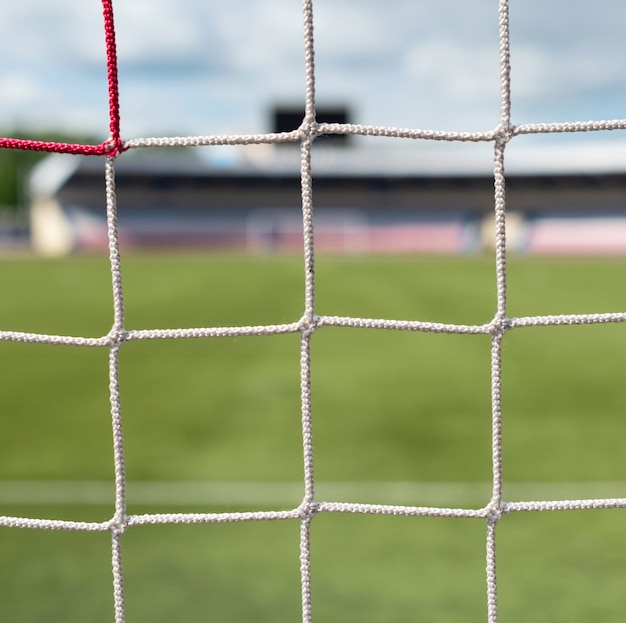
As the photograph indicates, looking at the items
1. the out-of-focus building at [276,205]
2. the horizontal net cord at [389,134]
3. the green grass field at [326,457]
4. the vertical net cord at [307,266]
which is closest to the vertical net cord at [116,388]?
the horizontal net cord at [389,134]

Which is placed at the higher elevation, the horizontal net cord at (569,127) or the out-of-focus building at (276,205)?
the out-of-focus building at (276,205)

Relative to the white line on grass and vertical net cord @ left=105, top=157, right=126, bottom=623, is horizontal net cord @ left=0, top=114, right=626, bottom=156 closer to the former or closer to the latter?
vertical net cord @ left=105, top=157, right=126, bottom=623

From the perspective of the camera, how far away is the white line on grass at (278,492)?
368 cm

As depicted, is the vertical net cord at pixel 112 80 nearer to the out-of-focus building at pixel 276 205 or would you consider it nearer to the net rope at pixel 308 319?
the net rope at pixel 308 319

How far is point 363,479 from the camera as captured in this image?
3955 millimetres

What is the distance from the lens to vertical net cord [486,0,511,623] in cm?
160

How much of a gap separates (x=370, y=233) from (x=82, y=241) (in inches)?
359

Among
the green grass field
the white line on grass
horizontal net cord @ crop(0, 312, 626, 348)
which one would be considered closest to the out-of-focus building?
the green grass field

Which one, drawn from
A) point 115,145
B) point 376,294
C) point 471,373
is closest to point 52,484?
point 115,145

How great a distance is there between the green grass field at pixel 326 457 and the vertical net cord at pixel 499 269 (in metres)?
1.10

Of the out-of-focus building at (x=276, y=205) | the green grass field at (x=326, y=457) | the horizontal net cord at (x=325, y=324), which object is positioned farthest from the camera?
the out-of-focus building at (x=276, y=205)

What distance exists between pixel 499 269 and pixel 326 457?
2794 millimetres

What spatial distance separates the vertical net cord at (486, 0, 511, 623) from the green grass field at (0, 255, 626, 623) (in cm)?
110

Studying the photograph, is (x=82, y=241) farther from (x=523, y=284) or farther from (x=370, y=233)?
(x=523, y=284)
